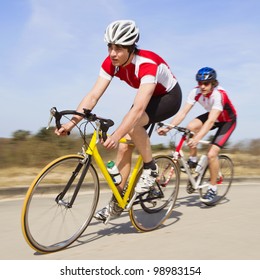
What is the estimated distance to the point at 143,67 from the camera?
4.19m

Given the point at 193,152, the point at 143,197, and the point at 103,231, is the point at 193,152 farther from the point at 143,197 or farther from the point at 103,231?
the point at 103,231

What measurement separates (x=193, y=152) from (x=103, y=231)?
240cm

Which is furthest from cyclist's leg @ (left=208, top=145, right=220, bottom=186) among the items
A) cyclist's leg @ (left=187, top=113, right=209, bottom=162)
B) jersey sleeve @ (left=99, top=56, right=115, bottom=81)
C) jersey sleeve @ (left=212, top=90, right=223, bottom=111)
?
jersey sleeve @ (left=99, top=56, right=115, bottom=81)

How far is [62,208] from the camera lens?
4.20 meters

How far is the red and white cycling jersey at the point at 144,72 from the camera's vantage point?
4.17 meters

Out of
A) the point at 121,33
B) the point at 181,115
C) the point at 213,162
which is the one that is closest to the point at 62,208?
the point at 121,33

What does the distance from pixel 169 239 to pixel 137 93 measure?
1.60 metres

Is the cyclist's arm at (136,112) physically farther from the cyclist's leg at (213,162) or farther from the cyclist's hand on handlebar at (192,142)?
the cyclist's leg at (213,162)

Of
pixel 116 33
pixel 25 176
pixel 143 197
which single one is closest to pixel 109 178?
pixel 143 197

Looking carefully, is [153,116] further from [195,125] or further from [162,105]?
[195,125]

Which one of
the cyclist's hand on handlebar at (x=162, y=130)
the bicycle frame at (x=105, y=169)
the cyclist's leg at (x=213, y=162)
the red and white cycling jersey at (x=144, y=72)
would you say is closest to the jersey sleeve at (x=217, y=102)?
the cyclist's leg at (x=213, y=162)

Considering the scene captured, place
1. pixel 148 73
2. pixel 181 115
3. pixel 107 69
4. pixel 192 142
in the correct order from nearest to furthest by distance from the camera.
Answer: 1. pixel 148 73
2. pixel 107 69
3. pixel 192 142
4. pixel 181 115

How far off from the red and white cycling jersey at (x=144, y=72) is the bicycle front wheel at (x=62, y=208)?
102cm

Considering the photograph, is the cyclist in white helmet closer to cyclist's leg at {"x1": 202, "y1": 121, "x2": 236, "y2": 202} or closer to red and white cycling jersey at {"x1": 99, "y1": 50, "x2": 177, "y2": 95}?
red and white cycling jersey at {"x1": 99, "y1": 50, "x2": 177, "y2": 95}
